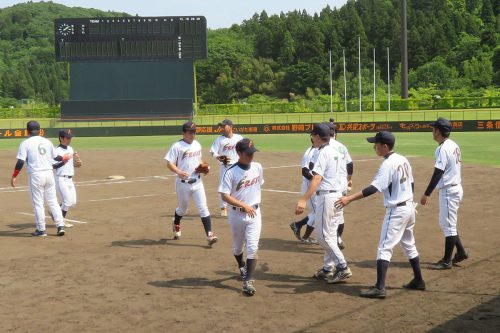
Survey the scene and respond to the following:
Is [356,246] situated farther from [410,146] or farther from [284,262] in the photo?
[410,146]

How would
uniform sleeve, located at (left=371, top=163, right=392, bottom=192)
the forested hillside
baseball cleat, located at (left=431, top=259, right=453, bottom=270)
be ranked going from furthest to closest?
the forested hillside
baseball cleat, located at (left=431, top=259, right=453, bottom=270)
uniform sleeve, located at (left=371, top=163, right=392, bottom=192)

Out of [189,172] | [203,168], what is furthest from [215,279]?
[189,172]

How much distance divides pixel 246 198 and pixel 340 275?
177 cm

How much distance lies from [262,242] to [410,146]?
26.9 m

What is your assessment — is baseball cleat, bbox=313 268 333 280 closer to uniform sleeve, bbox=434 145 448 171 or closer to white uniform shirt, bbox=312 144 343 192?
white uniform shirt, bbox=312 144 343 192

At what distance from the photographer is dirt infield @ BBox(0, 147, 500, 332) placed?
8.05 metres

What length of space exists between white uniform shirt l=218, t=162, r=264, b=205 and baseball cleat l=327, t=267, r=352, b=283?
1.59m

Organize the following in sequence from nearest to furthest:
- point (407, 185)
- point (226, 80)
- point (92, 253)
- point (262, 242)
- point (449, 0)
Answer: point (407, 185)
point (92, 253)
point (262, 242)
point (226, 80)
point (449, 0)

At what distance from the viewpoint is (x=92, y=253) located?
39.6 feet

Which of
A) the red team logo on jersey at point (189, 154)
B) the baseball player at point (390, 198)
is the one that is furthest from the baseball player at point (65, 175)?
the baseball player at point (390, 198)

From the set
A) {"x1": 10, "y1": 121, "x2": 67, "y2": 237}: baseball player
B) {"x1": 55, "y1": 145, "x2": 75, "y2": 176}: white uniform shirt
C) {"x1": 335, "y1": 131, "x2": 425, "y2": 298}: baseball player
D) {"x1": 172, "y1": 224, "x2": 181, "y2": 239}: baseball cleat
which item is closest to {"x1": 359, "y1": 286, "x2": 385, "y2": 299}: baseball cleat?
{"x1": 335, "y1": 131, "x2": 425, "y2": 298}: baseball player

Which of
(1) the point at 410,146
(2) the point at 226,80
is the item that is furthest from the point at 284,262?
(2) the point at 226,80

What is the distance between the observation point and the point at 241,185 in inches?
364

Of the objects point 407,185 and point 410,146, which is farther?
point 410,146
